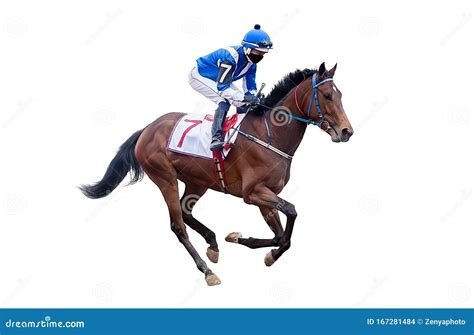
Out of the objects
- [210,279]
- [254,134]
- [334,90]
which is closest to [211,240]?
[210,279]

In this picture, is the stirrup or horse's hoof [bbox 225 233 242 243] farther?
horse's hoof [bbox 225 233 242 243]

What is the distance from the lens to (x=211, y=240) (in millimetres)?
12555

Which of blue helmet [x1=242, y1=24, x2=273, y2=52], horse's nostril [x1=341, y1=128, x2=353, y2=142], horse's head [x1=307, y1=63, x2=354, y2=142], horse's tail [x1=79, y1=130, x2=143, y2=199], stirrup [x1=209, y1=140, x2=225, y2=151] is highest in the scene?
blue helmet [x1=242, y1=24, x2=273, y2=52]

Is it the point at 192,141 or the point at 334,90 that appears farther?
the point at 192,141

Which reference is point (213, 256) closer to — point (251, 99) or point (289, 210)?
point (289, 210)

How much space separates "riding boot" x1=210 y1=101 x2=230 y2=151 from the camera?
11.7 metres

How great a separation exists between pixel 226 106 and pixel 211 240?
6.36 ft

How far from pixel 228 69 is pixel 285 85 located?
2.45 feet

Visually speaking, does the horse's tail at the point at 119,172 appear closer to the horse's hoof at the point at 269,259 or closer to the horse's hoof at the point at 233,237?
the horse's hoof at the point at 233,237

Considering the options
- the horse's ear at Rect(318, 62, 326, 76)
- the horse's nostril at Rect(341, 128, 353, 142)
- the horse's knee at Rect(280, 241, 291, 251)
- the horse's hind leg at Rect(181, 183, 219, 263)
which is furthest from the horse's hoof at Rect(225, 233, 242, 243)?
the horse's ear at Rect(318, 62, 326, 76)

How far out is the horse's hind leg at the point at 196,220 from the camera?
493 inches

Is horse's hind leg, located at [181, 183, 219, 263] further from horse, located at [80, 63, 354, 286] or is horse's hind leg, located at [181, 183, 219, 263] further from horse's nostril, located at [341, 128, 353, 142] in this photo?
horse's nostril, located at [341, 128, 353, 142]

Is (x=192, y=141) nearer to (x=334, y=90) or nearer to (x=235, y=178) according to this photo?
(x=235, y=178)

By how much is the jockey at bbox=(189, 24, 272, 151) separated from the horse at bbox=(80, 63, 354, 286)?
0.27m
